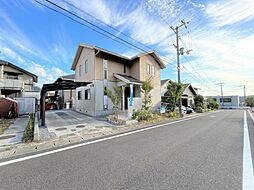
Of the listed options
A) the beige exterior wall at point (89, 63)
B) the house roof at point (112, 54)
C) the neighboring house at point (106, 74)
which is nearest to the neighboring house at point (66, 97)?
the house roof at point (112, 54)

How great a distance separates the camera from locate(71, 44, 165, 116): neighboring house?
1413 centimetres

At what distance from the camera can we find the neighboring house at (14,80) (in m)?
17.7

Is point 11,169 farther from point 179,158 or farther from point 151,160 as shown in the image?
point 179,158

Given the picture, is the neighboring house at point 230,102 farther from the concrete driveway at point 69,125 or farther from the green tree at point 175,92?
the concrete driveway at point 69,125

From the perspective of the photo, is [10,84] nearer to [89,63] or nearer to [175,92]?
[89,63]

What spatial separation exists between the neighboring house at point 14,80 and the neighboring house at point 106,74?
7.54 m

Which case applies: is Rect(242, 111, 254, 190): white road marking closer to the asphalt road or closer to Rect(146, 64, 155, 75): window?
the asphalt road

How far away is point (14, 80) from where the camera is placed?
59.6 feet

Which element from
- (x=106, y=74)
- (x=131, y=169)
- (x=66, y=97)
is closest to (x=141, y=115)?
(x=106, y=74)

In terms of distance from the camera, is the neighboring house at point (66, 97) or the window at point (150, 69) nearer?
the window at point (150, 69)

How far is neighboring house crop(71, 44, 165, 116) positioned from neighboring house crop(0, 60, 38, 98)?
24.8 feet

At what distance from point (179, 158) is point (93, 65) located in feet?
39.8

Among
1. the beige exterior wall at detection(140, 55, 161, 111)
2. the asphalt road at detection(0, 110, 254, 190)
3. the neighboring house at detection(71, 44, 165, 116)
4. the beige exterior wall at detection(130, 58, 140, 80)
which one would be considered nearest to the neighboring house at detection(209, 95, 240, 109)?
the beige exterior wall at detection(140, 55, 161, 111)

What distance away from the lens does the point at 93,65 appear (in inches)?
562
